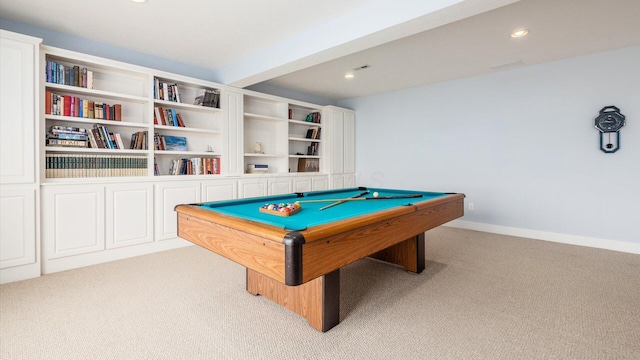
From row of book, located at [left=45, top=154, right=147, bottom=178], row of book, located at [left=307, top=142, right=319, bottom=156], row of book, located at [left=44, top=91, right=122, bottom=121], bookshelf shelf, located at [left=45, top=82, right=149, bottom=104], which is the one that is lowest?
row of book, located at [left=45, top=154, right=147, bottom=178]

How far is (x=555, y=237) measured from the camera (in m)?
3.77

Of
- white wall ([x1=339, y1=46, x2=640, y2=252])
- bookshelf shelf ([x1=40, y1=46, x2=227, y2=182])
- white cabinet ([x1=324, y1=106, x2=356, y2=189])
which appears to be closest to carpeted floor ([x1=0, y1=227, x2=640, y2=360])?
white wall ([x1=339, y1=46, x2=640, y2=252])

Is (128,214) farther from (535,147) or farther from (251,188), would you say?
(535,147)

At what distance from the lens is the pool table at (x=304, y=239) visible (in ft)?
4.05

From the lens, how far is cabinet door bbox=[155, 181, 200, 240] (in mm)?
3312

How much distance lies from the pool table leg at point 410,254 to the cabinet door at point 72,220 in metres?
2.90

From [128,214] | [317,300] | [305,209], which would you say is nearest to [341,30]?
[305,209]

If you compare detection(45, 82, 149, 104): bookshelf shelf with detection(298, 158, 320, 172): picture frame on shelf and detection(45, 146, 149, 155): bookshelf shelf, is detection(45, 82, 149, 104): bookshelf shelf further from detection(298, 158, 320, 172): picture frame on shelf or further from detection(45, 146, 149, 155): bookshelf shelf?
detection(298, 158, 320, 172): picture frame on shelf

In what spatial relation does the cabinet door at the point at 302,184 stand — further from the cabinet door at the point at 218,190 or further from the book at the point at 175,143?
the book at the point at 175,143

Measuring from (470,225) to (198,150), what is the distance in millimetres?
4102

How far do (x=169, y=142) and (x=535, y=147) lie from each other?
15.5 feet

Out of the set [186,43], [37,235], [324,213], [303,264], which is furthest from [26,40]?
[303,264]

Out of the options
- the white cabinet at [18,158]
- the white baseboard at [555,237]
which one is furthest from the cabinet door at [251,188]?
the white baseboard at [555,237]

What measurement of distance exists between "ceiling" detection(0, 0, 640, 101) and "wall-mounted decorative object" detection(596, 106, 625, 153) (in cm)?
72
